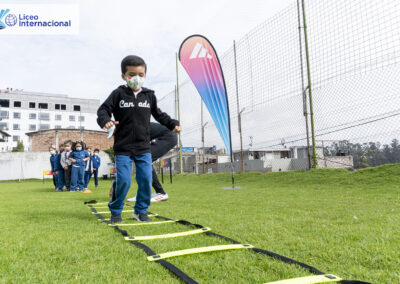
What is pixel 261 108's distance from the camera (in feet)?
30.8

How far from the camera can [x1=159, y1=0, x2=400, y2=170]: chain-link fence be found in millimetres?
6559

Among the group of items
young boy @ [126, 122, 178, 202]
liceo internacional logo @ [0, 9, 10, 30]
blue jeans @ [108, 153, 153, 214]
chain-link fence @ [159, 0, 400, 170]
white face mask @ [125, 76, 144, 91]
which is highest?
liceo internacional logo @ [0, 9, 10, 30]

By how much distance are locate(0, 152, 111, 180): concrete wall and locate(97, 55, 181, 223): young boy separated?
77.5ft

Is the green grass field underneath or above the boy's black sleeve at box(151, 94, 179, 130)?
underneath

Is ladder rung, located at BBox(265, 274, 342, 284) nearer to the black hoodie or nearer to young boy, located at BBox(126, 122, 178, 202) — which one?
the black hoodie

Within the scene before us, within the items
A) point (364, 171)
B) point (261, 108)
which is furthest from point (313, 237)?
point (261, 108)

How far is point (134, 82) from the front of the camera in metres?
3.03

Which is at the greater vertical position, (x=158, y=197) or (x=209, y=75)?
(x=209, y=75)

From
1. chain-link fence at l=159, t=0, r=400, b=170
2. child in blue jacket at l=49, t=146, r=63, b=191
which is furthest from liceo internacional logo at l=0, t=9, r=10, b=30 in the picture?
chain-link fence at l=159, t=0, r=400, b=170

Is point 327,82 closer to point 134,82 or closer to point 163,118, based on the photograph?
point 163,118

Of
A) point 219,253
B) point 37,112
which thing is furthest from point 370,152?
point 37,112

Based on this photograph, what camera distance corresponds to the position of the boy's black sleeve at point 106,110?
9.37ft

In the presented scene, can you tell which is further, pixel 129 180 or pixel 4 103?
pixel 4 103

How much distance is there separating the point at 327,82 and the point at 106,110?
6.53 meters
